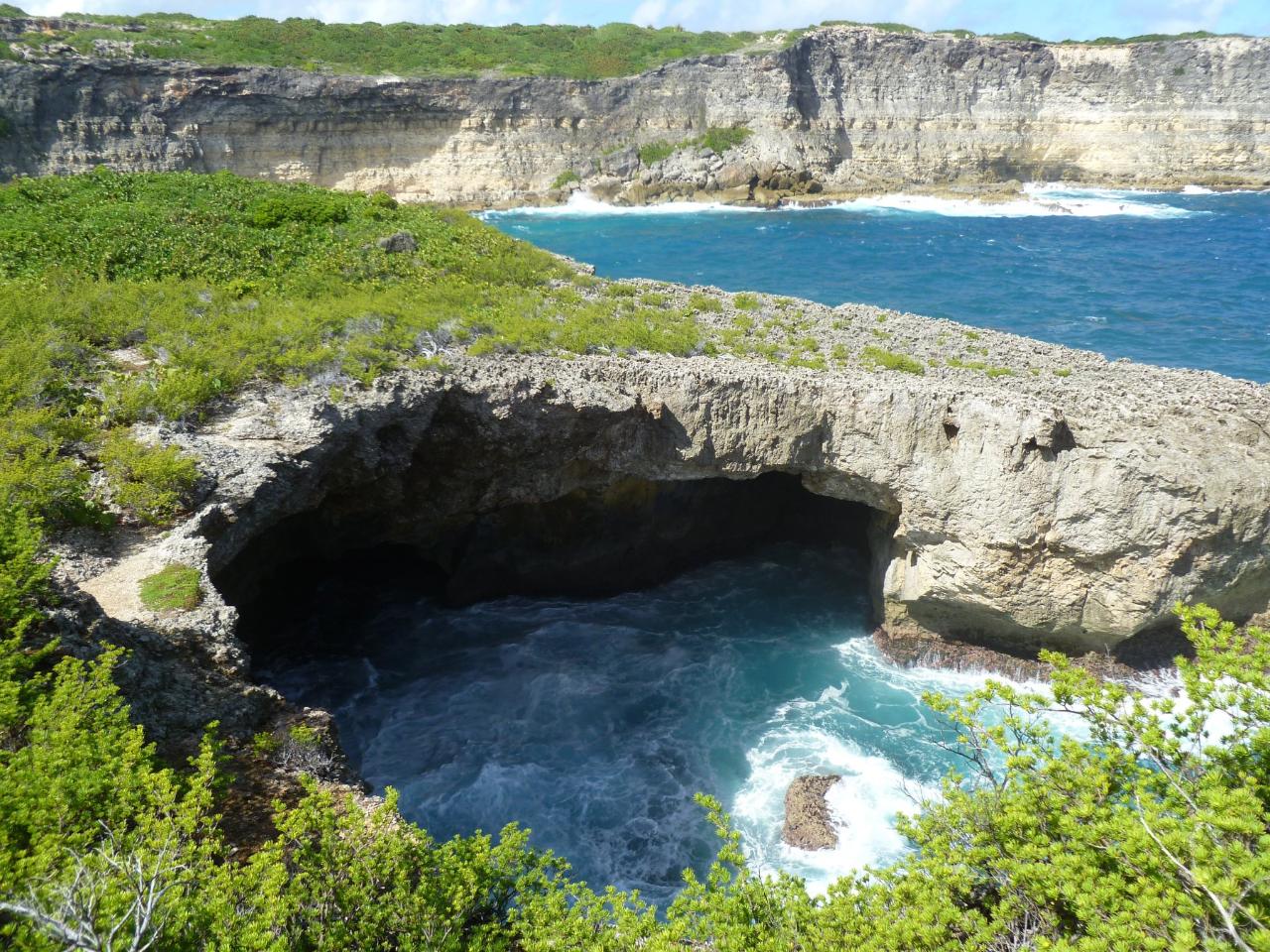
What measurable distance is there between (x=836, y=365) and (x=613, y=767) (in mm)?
13275


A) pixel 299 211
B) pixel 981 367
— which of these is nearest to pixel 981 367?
pixel 981 367

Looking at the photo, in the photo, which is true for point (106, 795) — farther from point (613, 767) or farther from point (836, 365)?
point (836, 365)

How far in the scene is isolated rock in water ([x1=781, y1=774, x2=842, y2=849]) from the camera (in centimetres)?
1838

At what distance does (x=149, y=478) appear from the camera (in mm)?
15367

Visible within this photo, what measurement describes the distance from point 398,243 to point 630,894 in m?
24.7

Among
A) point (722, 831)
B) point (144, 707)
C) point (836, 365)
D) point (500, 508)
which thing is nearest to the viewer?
point (722, 831)

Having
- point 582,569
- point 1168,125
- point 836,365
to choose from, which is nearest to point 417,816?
point 582,569

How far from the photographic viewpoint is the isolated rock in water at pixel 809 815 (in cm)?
1838

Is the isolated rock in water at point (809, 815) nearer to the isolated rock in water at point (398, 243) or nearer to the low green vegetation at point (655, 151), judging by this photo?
the isolated rock in water at point (398, 243)

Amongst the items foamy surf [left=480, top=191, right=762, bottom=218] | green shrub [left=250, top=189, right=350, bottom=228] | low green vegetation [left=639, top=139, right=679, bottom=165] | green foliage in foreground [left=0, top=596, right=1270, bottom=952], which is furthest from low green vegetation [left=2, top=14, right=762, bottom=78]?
green foliage in foreground [left=0, top=596, right=1270, bottom=952]

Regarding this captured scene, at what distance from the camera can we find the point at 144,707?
11617 mm

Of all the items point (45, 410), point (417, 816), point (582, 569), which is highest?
point (45, 410)

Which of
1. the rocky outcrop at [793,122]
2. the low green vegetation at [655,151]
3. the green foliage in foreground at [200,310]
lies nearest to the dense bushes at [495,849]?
the green foliage in foreground at [200,310]

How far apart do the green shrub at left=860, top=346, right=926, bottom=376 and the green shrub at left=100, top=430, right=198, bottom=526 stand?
1835cm
